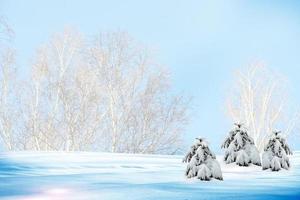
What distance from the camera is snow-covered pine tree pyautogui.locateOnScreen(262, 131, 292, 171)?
10.3 metres

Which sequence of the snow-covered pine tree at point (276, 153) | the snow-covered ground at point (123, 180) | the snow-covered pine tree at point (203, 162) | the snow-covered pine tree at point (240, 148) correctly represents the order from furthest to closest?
the snow-covered pine tree at point (240, 148), the snow-covered pine tree at point (276, 153), the snow-covered pine tree at point (203, 162), the snow-covered ground at point (123, 180)

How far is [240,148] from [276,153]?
2.45 ft

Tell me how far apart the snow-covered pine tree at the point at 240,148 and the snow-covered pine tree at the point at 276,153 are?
292 millimetres

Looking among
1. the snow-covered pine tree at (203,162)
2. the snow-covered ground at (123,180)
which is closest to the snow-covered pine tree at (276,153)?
the snow-covered ground at (123,180)

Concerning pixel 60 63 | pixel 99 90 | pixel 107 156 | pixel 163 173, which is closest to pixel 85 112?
pixel 99 90

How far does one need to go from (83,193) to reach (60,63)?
17.5m

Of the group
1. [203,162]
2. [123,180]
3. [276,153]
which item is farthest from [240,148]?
[123,180]

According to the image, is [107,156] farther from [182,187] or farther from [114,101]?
[114,101]

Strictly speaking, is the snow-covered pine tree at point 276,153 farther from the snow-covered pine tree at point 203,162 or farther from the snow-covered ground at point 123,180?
the snow-covered pine tree at point 203,162

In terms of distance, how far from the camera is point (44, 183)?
8.77m

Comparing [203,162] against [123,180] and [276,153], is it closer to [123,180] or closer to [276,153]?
[123,180]

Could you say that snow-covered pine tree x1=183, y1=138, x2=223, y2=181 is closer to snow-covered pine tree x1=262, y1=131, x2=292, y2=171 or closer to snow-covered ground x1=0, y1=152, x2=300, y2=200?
snow-covered ground x1=0, y1=152, x2=300, y2=200

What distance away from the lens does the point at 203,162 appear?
8.84 meters

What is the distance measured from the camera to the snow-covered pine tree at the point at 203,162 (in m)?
8.67
